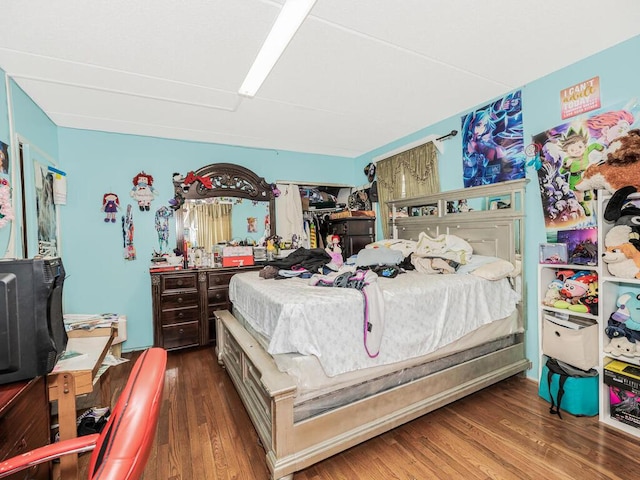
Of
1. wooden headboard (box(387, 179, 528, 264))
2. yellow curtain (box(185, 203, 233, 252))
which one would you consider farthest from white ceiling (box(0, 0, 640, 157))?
yellow curtain (box(185, 203, 233, 252))

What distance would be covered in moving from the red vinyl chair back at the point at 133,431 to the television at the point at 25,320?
1.83ft

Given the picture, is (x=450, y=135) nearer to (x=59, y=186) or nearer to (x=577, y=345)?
(x=577, y=345)

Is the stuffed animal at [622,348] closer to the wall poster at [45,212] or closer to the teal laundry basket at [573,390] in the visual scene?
the teal laundry basket at [573,390]

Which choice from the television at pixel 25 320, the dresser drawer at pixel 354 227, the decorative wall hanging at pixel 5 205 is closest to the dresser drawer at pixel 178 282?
the decorative wall hanging at pixel 5 205

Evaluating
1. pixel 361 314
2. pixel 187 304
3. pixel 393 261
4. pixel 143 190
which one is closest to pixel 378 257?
pixel 393 261

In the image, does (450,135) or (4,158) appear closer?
(4,158)

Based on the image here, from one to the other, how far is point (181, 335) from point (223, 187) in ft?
6.54

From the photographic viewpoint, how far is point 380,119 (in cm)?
347

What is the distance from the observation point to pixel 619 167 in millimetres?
2059

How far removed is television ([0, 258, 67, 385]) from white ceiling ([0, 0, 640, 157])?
149 centimetres

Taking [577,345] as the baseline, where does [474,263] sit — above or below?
above

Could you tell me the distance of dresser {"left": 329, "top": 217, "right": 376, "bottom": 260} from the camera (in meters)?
4.46

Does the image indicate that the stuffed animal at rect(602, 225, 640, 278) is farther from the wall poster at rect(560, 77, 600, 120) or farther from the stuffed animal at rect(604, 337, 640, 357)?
the wall poster at rect(560, 77, 600, 120)

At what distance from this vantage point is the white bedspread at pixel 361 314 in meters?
1.78
